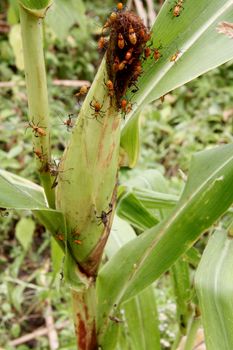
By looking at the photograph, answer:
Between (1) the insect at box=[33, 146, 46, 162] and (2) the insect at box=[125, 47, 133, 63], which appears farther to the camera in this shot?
(1) the insect at box=[33, 146, 46, 162]

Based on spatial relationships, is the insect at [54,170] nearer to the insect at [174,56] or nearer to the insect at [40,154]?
the insect at [40,154]

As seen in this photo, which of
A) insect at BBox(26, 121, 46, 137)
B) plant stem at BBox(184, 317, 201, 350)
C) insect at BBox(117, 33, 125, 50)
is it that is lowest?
plant stem at BBox(184, 317, 201, 350)

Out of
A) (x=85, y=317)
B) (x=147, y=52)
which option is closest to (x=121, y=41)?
(x=147, y=52)

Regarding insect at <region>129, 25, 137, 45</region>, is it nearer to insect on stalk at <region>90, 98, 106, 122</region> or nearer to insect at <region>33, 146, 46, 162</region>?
insect on stalk at <region>90, 98, 106, 122</region>

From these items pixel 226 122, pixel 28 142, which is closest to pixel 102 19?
pixel 226 122

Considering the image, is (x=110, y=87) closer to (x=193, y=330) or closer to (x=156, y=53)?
(x=156, y=53)

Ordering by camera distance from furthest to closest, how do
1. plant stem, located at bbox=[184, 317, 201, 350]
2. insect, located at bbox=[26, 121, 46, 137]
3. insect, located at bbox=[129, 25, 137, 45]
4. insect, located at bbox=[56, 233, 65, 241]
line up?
plant stem, located at bbox=[184, 317, 201, 350] < insect, located at bbox=[56, 233, 65, 241] < insect, located at bbox=[26, 121, 46, 137] < insect, located at bbox=[129, 25, 137, 45]

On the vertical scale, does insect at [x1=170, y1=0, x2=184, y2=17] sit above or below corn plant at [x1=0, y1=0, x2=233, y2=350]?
above

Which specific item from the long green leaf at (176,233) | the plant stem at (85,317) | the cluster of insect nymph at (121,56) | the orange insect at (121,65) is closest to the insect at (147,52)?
the cluster of insect nymph at (121,56)

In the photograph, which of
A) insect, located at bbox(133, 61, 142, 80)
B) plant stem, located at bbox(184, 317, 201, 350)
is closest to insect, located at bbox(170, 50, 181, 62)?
insect, located at bbox(133, 61, 142, 80)
